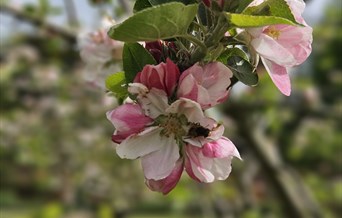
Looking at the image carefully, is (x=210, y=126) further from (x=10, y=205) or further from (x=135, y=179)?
(x=10, y=205)

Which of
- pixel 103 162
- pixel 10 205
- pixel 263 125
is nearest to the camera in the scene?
pixel 263 125

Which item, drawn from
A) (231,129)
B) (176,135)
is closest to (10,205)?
(231,129)

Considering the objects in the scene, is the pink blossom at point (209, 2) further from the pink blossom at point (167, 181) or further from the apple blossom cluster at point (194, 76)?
the pink blossom at point (167, 181)

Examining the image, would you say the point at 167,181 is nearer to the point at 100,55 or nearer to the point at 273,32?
the point at 273,32

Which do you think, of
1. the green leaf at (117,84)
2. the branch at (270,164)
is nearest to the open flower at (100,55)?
the green leaf at (117,84)

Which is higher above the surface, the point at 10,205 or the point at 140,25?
the point at 140,25

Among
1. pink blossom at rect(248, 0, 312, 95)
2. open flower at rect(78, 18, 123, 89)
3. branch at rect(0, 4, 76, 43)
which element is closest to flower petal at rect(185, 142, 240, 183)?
pink blossom at rect(248, 0, 312, 95)

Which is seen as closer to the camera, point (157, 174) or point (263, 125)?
point (157, 174)

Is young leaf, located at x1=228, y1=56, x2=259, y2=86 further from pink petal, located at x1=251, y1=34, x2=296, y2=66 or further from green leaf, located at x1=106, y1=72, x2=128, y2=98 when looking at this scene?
green leaf, located at x1=106, y1=72, x2=128, y2=98

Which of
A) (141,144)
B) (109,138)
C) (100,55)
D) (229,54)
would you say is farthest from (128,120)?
(109,138)
